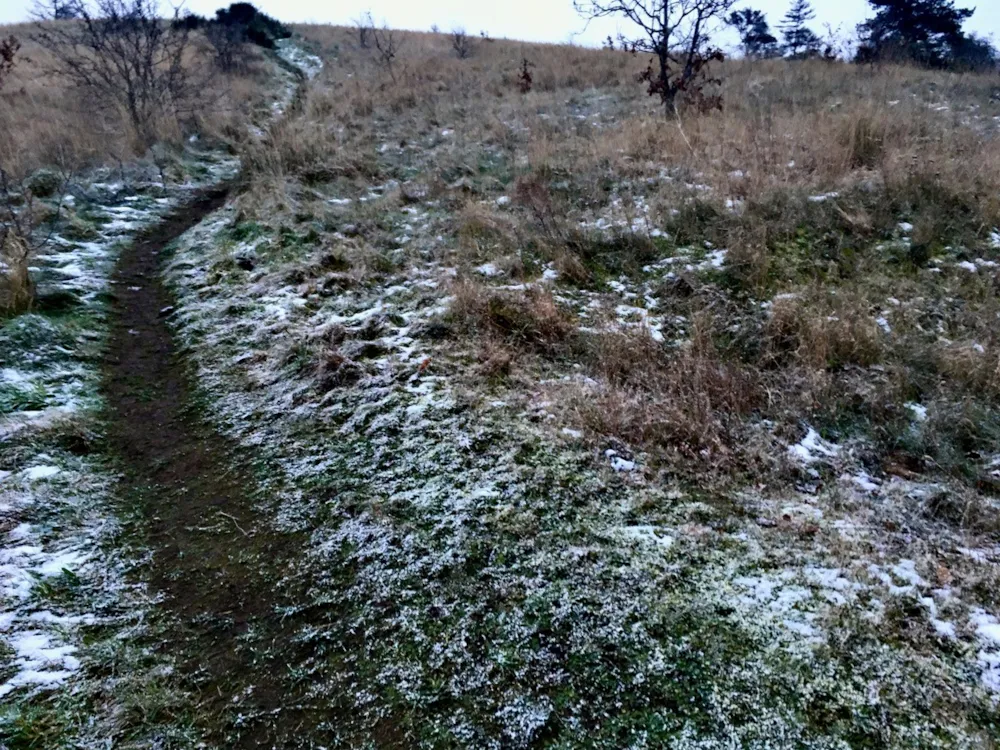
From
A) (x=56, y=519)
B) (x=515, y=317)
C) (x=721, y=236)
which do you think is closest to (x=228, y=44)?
(x=721, y=236)

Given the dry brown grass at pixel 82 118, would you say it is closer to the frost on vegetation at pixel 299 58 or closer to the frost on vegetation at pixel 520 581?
the frost on vegetation at pixel 299 58

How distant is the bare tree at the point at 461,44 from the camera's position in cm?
2105

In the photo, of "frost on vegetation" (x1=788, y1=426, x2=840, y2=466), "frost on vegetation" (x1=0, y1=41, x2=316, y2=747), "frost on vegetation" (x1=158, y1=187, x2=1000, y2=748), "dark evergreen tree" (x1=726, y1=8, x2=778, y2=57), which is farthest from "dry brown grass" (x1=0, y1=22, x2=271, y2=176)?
"dark evergreen tree" (x1=726, y1=8, x2=778, y2=57)

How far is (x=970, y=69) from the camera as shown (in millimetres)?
16047

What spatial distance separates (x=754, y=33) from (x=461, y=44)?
12722 mm

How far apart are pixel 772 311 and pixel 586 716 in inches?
139

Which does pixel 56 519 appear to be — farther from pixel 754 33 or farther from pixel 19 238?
pixel 754 33

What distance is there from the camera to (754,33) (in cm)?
2555

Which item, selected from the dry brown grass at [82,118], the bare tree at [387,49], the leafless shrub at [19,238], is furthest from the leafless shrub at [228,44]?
the leafless shrub at [19,238]

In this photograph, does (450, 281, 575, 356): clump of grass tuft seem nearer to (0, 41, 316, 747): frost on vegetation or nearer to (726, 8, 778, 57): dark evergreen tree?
(0, 41, 316, 747): frost on vegetation

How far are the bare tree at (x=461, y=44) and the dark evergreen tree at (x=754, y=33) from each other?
9.52 m

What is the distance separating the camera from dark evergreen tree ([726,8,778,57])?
A: 23.3 metres

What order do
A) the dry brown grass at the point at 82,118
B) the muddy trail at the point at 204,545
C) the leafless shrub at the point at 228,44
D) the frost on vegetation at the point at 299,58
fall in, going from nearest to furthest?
the muddy trail at the point at 204,545 → the dry brown grass at the point at 82,118 → the leafless shrub at the point at 228,44 → the frost on vegetation at the point at 299,58

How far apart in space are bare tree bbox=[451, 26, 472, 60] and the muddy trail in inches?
750
